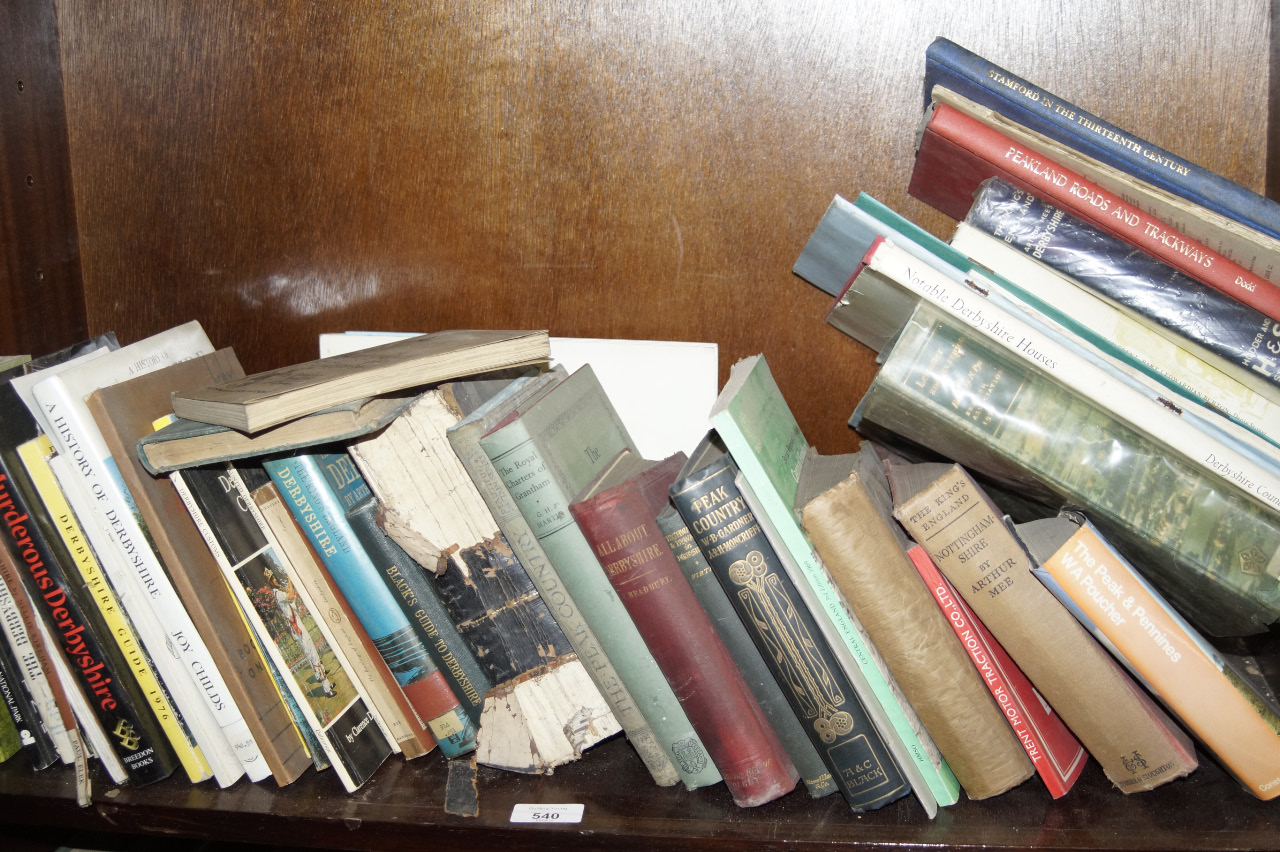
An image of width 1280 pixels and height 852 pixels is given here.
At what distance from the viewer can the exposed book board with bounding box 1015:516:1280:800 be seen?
0.62m

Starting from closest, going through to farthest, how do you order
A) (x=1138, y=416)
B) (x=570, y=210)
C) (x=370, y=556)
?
(x=1138, y=416)
(x=370, y=556)
(x=570, y=210)

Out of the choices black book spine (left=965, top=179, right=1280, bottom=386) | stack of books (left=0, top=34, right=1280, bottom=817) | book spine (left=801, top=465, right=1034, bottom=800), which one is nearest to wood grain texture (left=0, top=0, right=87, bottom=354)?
stack of books (left=0, top=34, right=1280, bottom=817)

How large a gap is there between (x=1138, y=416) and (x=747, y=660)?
14.2 inches

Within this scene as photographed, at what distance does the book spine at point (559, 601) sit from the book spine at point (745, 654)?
10cm

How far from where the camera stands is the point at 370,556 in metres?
0.72

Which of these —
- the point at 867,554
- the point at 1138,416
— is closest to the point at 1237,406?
the point at 1138,416

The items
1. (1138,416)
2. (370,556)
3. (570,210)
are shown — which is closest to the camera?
(1138,416)

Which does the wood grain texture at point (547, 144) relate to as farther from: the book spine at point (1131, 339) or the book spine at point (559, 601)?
the book spine at point (559, 601)

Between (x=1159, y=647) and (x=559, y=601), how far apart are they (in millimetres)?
475

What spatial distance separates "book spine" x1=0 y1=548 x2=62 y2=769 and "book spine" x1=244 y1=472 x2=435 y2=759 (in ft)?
0.83

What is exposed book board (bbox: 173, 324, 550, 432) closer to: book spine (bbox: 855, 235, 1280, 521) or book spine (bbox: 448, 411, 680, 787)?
book spine (bbox: 448, 411, 680, 787)

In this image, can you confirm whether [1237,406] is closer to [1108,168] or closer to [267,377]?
[1108,168]

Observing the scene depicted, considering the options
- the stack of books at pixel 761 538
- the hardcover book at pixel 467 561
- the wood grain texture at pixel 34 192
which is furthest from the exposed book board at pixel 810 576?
the wood grain texture at pixel 34 192

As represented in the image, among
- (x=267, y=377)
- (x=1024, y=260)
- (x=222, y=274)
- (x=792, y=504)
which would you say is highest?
(x=222, y=274)
